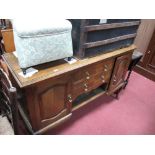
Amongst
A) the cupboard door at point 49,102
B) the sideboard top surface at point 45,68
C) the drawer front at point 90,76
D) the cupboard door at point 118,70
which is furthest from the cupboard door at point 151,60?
the cupboard door at point 49,102

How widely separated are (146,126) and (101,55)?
103cm

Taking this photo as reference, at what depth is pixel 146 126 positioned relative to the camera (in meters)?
1.69

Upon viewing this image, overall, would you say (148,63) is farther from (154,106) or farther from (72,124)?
(72,124)

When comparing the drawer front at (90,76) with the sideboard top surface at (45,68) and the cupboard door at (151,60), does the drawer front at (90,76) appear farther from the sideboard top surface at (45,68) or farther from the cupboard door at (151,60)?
the cupboard door at (151,60)

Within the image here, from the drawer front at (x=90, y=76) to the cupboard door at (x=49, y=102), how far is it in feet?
0.30

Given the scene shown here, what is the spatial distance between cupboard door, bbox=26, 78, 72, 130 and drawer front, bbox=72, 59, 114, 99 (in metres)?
0.09

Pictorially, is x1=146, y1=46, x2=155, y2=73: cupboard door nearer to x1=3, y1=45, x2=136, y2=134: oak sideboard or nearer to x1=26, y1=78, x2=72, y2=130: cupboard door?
x1=3, y1=45, x2=136, y2=134: oak sideboard

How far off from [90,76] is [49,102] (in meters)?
0.44

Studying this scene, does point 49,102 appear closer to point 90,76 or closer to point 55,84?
point 55,84

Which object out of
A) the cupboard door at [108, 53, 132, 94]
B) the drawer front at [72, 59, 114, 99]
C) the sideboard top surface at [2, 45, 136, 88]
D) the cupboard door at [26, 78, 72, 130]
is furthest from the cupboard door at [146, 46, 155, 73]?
the cupboard door at [26, 78, 72, 130]

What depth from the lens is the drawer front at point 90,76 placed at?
4.01ft

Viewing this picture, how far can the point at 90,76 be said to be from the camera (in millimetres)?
1323

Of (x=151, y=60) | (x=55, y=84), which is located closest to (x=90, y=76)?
(x=55, y=84)

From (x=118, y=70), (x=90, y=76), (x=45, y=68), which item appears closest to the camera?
(x=45, y=68)
